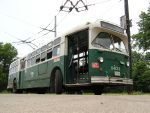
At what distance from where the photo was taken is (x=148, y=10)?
137 feet

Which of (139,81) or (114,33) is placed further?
(139,81)

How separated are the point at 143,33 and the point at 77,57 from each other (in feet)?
95.5

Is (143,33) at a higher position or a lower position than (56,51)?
higher

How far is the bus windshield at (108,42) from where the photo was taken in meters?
12.6

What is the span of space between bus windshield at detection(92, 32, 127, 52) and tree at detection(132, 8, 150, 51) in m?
27.5

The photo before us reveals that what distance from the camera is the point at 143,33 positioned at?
1614 inches

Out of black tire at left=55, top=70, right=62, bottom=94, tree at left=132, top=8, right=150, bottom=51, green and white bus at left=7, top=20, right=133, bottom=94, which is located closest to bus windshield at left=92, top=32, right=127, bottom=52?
green and white bus at left=7, top=20, right=133, bottom=94

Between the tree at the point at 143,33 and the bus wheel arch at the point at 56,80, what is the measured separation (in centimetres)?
2762

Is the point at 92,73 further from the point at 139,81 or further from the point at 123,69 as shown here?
the point at 139,81

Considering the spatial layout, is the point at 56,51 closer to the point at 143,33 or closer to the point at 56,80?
the point at 56,80

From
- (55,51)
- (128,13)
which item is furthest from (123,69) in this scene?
(128,13)
